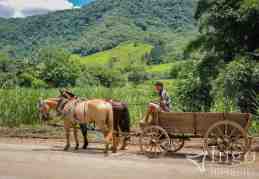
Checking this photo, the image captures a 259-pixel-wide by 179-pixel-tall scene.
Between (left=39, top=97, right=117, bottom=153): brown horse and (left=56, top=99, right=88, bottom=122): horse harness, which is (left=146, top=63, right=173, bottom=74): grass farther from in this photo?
(left=56, top=99, right=88, bottom=122): horse harness

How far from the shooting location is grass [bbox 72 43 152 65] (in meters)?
130

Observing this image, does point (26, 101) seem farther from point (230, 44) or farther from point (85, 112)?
point (230, 44)

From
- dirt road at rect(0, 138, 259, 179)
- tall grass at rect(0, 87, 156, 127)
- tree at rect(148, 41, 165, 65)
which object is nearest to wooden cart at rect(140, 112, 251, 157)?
dirt road at rect(0, 138, 259, 179)

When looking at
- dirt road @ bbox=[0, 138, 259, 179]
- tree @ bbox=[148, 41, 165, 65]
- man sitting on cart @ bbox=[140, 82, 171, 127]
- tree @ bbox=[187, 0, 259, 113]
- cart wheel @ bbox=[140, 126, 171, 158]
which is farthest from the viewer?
tree @ bbox=[148, 41, 165, 65]

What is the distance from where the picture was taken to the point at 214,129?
10.1m

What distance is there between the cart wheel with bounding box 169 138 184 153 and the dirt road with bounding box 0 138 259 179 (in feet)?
0.60

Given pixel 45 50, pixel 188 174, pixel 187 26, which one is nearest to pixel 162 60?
pixel 45 50

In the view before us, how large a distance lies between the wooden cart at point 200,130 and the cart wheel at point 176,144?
37mm

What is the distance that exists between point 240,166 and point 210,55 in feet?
31.9

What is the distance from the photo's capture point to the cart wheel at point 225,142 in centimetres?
984

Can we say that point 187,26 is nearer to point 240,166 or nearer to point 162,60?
point 162,60

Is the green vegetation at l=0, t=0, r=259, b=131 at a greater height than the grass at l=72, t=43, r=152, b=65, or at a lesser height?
lesser

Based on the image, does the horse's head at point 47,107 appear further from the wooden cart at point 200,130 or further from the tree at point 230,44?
the tree at point 230,44
